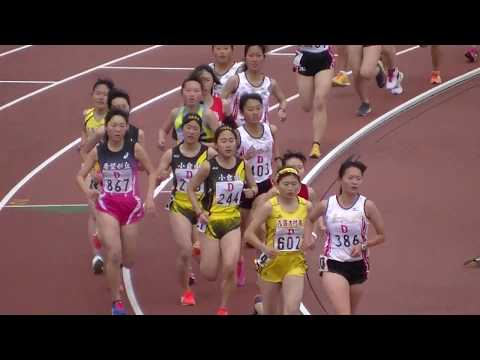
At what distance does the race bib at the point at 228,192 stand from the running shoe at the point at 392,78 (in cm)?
690

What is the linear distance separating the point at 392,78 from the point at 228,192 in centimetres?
702

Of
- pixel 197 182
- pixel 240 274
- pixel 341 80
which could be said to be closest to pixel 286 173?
pixel 197 182

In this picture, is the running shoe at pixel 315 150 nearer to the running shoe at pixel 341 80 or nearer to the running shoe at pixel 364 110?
the running shoe at pixel 364 110

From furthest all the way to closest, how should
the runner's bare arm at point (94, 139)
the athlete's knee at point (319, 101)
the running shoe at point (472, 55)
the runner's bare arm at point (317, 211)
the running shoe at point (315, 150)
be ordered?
the running shoe at point (472, 55), the running shoe at point (315, 150), the athlete's knee at point (319, 101), the runner's bare arm at point (94, 139), the runner's bare arm at point (317, 211)

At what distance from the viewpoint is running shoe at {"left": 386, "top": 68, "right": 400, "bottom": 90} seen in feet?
61.0

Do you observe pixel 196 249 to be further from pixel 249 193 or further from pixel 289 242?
pixel 289 242


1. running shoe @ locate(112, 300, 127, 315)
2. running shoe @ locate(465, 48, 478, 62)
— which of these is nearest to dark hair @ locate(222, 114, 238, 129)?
running shoe @ locate(112, 300, 127, 315)

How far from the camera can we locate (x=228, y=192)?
12172 mm

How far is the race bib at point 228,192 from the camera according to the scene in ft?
39.8

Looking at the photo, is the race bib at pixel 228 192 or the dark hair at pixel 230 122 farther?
the dark hair at pixel 230 122

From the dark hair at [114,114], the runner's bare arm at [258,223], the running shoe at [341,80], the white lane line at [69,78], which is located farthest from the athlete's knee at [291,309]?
the white lane line at [69,78]

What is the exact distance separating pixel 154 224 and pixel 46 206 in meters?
1.45

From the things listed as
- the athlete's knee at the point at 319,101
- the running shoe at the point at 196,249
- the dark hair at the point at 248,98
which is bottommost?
the running shoe at the point at 196,249
